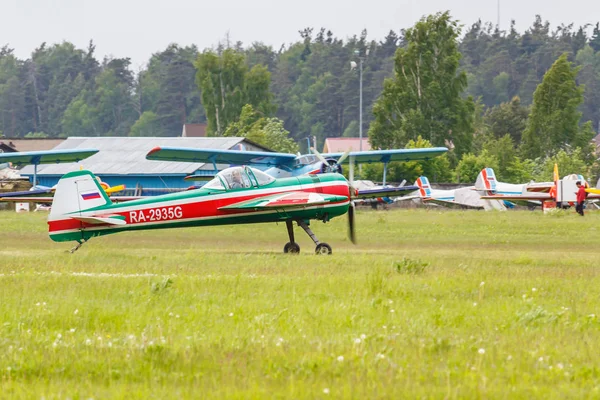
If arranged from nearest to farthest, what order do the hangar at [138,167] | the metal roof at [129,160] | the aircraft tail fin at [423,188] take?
the aircraft tail fin at [423,188]
the hangar at [138,167]
the metal roof at [129,160]

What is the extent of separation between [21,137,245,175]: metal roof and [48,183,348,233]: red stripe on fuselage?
34368mm

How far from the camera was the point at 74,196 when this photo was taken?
1609cm

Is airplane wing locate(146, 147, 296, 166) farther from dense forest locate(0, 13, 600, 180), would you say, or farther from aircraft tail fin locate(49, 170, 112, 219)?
dense forest locate(0, 13, 600, 180)

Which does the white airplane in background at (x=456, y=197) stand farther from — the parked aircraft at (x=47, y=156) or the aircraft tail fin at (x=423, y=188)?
the parked aircraft at (x=47, y=156)

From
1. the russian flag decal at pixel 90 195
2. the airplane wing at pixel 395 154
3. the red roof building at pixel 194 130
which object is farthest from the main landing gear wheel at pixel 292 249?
the red roof building at pixel 194 130

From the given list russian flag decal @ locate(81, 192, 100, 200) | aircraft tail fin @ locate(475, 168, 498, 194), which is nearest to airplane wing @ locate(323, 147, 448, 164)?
aircraft tail fin @ locate(475, 168, 498, 194)

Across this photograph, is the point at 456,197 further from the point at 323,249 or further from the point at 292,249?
the point at 323,249

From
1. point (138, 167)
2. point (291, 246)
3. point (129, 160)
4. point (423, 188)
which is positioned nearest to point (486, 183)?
point (423, 188)

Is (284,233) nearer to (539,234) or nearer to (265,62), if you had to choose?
(539,234)

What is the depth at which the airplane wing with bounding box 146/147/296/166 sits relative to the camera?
102ft

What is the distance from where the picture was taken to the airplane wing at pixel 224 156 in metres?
31.2

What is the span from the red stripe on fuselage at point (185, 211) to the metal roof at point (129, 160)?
113 feet

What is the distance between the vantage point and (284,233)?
23.5 meters

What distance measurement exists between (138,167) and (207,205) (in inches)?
1513
